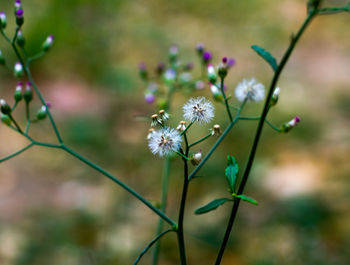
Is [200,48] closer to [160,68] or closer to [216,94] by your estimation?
[160,68]

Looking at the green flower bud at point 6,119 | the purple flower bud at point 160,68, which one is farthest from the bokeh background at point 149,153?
the green flower bud at point 6,119

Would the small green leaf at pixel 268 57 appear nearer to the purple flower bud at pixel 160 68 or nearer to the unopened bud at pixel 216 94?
the unopened bud at pixel 216 94

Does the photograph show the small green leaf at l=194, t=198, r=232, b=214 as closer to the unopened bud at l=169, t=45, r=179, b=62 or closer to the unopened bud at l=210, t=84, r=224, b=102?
the unopened bud at l=210, t=84, r=224, b=102

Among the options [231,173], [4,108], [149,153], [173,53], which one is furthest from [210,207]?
[149,153]

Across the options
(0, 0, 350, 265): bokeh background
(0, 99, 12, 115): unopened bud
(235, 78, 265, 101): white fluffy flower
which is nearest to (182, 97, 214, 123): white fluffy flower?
(235, 78, 265, 101): white fluffy flower

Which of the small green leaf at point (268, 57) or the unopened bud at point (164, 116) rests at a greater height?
the small green leaf at point (268, 57)

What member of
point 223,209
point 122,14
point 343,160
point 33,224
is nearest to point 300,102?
point 343,160

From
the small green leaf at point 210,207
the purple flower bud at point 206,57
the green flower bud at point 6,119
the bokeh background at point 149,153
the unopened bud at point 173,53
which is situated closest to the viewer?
the small green leaf at point 210,207
